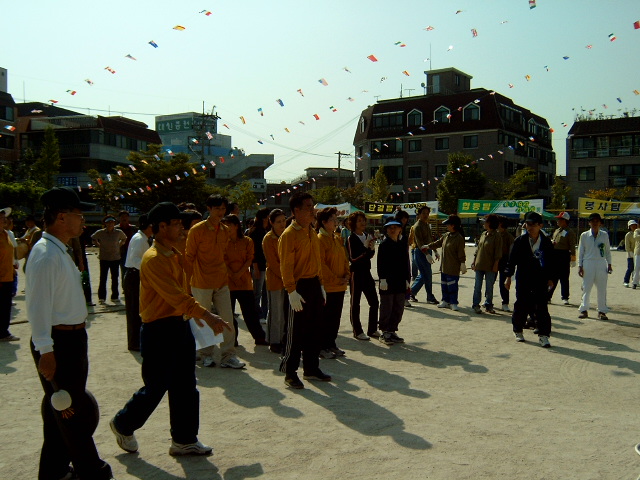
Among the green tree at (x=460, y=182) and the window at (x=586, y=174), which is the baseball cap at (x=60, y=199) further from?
the window at (x=586, y=174)

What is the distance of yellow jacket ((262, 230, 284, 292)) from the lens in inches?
292

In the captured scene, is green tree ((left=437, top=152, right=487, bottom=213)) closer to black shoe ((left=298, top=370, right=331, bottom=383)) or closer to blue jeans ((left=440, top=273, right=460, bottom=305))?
blue jeans ((left=440, top=273, right=460, bottom=305))

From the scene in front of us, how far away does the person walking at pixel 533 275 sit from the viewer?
794 cm

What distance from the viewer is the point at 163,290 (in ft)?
13.0

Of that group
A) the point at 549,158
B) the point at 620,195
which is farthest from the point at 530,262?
the point at 549,158

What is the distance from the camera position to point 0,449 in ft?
14.0

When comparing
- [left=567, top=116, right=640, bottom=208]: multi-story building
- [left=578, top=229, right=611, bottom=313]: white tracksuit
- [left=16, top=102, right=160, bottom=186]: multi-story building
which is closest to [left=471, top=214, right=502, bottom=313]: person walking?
[left=578, top=229, right=611, bottom=313]: white tracksuit

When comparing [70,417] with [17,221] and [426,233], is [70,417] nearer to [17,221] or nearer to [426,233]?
[426,233]

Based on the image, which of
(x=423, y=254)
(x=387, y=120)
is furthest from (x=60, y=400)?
(x=387, y=120)

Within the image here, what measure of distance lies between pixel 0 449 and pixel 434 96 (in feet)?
190

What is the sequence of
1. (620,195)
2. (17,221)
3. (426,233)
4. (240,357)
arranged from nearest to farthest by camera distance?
1. (240,357)
2. (426,233)
3. (17,221)
4. (620,195)

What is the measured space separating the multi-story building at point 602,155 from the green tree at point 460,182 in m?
11.6

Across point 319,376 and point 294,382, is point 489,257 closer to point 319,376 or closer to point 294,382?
point 319,376

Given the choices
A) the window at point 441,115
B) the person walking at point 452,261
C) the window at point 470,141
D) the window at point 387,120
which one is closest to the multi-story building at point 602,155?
the window at point 470,141
